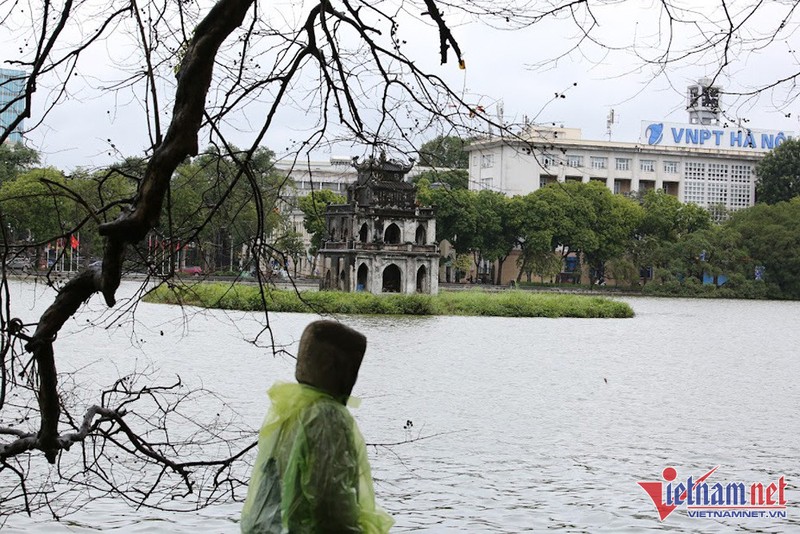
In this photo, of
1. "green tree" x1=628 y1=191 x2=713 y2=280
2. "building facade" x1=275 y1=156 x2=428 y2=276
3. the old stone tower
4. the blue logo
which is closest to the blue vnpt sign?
the blue logo

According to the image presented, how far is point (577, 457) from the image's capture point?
571 inches

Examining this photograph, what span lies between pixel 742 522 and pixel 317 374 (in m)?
8.33

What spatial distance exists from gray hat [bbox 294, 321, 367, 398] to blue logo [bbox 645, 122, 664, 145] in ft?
330

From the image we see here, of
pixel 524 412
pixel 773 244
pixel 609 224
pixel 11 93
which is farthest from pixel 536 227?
pixel 11 93

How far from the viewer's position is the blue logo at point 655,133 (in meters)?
101

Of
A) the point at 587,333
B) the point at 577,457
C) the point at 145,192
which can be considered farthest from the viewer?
the point at 587,333

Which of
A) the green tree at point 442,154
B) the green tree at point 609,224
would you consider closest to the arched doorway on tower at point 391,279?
the green tree at point 609,224

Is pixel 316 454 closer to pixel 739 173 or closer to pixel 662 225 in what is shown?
pixel 662 225

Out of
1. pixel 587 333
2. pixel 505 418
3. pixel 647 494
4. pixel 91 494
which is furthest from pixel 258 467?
pixel 587 333

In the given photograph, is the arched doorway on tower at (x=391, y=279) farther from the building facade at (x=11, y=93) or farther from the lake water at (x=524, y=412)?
the building facade at (x=11, y=93)

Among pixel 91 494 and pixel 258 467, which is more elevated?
pixel 258 467

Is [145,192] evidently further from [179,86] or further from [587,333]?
[587,333]

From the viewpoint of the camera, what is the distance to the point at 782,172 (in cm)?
9150

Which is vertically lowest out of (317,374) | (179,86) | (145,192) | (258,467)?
(258,467)
